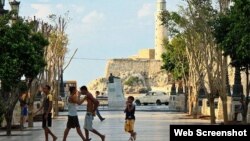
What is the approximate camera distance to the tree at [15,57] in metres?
26.6

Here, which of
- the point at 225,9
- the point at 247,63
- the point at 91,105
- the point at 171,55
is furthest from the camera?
the point at 171,55

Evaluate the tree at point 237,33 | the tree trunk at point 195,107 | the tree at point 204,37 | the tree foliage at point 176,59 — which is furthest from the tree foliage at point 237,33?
the tree foliage at point 176,59

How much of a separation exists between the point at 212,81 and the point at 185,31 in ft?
22.1

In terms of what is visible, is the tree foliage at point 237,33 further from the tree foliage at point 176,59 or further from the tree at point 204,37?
the tree foliage at point 176,59

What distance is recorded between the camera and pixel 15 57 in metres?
26.8

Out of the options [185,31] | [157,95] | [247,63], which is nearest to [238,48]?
[247,63]

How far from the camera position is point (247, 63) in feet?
96.2

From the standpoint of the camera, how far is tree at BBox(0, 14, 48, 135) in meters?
26.6

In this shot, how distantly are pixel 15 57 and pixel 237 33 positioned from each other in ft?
27.2

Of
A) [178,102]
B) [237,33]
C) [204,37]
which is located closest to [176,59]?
[178,102]

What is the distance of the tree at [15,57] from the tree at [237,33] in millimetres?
7225

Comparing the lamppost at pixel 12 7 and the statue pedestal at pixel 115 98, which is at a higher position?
the lamppost at pixel 12 7

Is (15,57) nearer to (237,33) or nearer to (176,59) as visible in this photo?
(237,33)

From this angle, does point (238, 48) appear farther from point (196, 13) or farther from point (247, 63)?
point (196, 13)
